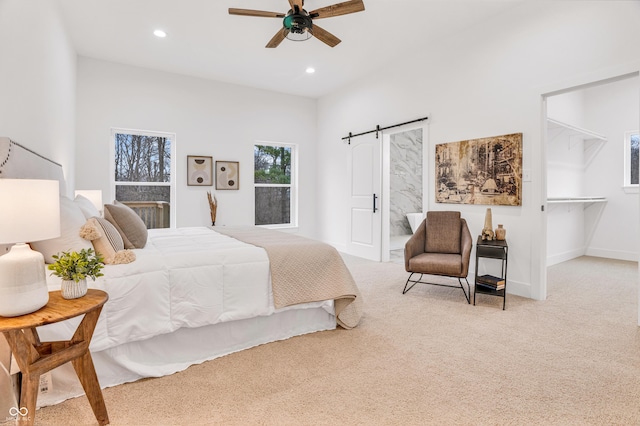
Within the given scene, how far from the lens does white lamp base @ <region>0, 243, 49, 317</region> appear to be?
127 cm

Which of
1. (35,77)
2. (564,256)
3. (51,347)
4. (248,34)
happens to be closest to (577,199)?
(564,256)

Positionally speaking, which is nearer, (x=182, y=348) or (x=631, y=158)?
(x=182, y=348)

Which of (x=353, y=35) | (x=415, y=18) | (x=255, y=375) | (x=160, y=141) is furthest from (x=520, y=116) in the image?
(x=160, y=141)

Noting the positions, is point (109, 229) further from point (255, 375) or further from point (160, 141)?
point (160, 141)

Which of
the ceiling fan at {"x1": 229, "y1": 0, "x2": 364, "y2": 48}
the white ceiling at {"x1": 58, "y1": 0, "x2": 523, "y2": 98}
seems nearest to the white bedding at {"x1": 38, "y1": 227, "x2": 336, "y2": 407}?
the ceiling fan at {"x1": 229, "y1": 0, "x2": 364, "y2": 48}

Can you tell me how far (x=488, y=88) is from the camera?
3885 mm

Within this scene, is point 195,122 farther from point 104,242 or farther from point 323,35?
point 104,242

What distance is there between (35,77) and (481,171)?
167 inches

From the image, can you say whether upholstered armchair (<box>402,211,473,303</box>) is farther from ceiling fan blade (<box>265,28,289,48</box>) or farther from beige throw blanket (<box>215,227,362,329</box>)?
ceiling fan blade (<box>265,28,289,48</box>)

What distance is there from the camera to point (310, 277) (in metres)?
2.50

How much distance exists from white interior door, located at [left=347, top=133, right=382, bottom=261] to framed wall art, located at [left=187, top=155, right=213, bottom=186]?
2.40 meters

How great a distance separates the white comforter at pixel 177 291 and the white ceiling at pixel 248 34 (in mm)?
2687

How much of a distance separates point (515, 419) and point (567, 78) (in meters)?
3.12

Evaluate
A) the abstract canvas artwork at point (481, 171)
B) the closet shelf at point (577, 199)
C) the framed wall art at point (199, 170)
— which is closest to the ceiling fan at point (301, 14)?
the abstract canvas artwork at point (481, 171)
